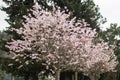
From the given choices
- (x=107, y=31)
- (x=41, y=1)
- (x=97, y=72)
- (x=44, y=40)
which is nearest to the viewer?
(x=44, y=40)

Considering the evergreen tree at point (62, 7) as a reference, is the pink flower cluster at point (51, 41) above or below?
below

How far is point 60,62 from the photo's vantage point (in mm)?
21156

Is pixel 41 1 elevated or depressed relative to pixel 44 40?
elevated

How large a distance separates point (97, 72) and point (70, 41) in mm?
17072

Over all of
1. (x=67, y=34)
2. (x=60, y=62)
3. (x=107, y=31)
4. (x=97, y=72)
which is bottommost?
(x=60, y=62)

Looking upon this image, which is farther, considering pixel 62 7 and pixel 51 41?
pixel 62 7

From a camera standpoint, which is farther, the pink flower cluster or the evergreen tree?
the evergreen tree

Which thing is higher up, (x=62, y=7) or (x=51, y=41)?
(x=62, y=7)

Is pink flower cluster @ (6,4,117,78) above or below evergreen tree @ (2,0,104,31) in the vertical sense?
below

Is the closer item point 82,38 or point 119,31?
point 82,38

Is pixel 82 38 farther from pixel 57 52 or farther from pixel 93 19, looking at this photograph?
pixel 93 19

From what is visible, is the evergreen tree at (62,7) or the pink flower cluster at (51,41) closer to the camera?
the pink flower cluster at (51,41)

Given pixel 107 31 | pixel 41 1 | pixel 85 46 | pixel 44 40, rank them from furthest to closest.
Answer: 1. pixel 107 31
2. pixel 41 1
3. pixel 85 46
4. pixel 44 40

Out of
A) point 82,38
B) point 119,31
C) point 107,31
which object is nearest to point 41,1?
point 107,31
